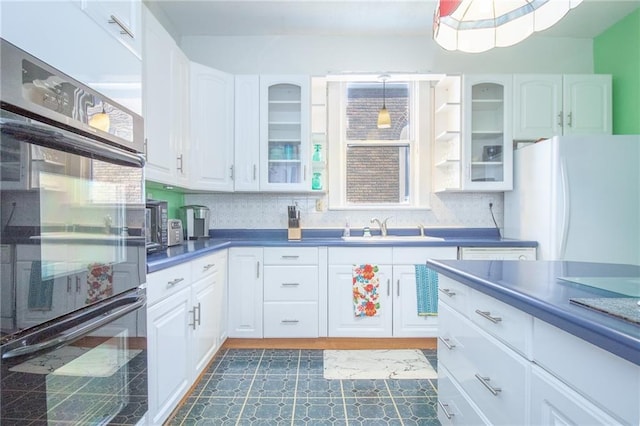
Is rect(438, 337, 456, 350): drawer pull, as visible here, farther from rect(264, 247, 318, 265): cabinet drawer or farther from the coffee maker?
the coffee maker

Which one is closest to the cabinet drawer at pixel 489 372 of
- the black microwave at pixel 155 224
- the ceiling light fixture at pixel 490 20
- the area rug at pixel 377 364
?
the area rug at pixel 377 364

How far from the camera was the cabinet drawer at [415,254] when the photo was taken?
2818mm

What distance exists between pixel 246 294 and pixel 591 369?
243 centimetres

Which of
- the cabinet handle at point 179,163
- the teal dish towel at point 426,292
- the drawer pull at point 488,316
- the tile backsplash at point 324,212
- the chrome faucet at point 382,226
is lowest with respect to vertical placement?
the teal dish towel at point 426,292

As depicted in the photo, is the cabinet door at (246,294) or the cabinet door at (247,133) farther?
the cabinet door at (247,133)

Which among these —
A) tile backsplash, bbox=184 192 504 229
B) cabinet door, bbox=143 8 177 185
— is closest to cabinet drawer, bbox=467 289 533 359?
cabinet door, bbox=143 8 177 185

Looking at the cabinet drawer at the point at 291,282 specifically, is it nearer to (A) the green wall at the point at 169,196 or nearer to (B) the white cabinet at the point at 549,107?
(A) the green wall at the point at 169,196

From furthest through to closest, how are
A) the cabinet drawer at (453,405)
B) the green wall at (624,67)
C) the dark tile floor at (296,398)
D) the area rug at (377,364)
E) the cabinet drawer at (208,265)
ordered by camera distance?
the green wall at (624,67) < the area rug at (377,364) < the cabinet drawer at (208,265) < the dark tile floor at (296,398) < the cabinet drawer at (453,405)

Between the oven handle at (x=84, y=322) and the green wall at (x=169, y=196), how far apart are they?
1497mm

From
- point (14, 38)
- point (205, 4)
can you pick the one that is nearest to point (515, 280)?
point (14, 38)

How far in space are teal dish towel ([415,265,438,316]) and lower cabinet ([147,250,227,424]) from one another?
162cm

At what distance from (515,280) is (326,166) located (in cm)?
246

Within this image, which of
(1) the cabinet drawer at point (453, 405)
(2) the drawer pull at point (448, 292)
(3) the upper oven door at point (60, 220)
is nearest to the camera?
(3) the upper oven door at point (60, 220)

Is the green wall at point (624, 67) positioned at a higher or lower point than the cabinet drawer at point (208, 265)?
higher
